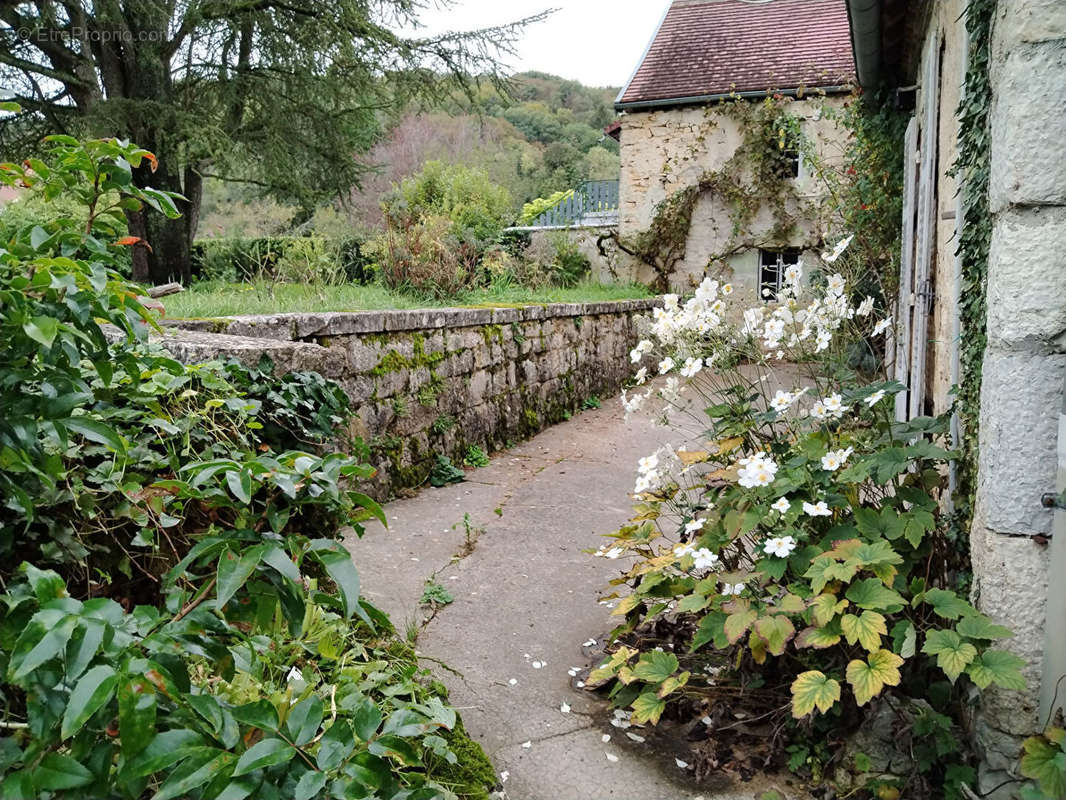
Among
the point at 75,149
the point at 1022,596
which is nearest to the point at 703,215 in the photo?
the point at 1022,596

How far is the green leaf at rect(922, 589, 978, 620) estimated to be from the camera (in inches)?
88.3

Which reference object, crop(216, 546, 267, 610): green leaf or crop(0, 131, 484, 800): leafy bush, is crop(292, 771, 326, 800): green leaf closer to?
crop(0, 131, 484, 800): leafy bush

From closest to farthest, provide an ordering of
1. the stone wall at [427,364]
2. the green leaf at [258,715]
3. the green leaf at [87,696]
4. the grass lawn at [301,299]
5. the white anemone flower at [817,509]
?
the green leaf at [87,696]
the green leaf at [258,715]
the white anemone flower at [817,509]
the stone wall at [427,364]
the grass lawn at [301,299]

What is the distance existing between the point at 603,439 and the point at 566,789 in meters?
5.25

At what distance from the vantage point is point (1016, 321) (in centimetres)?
216

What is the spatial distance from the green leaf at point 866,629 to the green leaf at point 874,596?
0.09 feet

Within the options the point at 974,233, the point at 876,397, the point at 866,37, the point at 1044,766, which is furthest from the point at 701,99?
the point at 1044,766

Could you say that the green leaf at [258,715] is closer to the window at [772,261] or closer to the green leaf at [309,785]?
the green leaf at [309,785]

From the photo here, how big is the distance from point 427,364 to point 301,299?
1094mm

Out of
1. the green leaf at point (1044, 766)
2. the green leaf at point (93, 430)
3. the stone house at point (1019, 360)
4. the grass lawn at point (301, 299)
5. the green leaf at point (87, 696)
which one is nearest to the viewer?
the green leaf at point (87, 696)

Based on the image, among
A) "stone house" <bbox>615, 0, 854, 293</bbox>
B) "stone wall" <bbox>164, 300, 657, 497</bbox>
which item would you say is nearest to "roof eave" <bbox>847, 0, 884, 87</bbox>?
"stone wall" <bbox>164, 300, 657, 497</bbox>

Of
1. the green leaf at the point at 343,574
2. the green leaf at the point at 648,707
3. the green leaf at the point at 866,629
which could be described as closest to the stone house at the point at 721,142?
the green leaf at the point at 648,707

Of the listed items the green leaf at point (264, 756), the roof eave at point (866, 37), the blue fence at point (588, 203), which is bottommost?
the green leaf at point (264, 756)

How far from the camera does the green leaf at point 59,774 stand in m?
1.01
